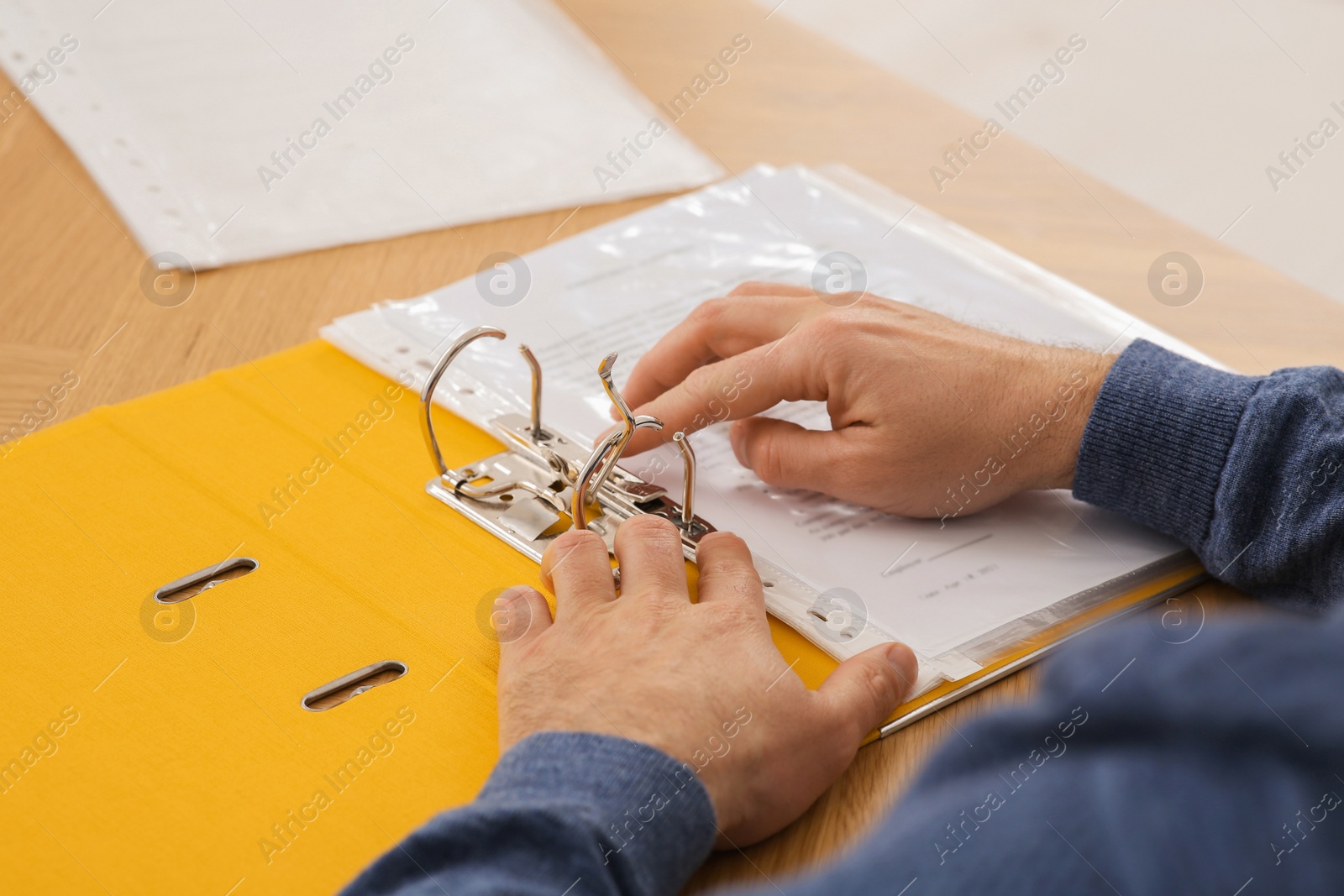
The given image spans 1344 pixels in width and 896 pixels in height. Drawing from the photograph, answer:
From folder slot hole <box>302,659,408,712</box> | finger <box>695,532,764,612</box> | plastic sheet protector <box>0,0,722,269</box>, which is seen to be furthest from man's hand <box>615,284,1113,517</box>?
plastic sheet protector <box>0,0,722,269</box>

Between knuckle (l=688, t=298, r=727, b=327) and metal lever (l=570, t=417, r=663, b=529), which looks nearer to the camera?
metal lever (l=570, t=417, r=663, b=529)

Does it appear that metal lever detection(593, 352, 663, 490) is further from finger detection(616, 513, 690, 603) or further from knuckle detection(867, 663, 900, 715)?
knuckle detection(867, 663, 900, 715)

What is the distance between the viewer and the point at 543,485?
820 millimetres

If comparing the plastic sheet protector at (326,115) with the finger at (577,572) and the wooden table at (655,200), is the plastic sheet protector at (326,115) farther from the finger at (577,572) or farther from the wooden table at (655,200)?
the finger at (577,572)

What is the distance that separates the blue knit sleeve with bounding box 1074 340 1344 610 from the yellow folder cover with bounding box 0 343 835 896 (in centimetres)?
27

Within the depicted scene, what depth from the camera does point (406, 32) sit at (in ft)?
5.02

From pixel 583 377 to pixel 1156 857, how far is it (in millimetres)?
687

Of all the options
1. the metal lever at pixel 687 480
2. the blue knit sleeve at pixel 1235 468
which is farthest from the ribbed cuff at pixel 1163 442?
the metal lever at pixel 687 480

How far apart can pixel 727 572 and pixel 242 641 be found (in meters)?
0.29

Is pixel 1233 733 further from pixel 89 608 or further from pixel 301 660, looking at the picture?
pixel 89 608

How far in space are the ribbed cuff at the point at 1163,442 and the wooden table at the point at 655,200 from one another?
0.06 m

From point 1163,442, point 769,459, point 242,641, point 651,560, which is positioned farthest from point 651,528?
point 1163,442

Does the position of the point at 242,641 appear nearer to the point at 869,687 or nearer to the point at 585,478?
the point at 585,478

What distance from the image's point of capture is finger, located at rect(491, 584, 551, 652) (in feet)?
2.18
